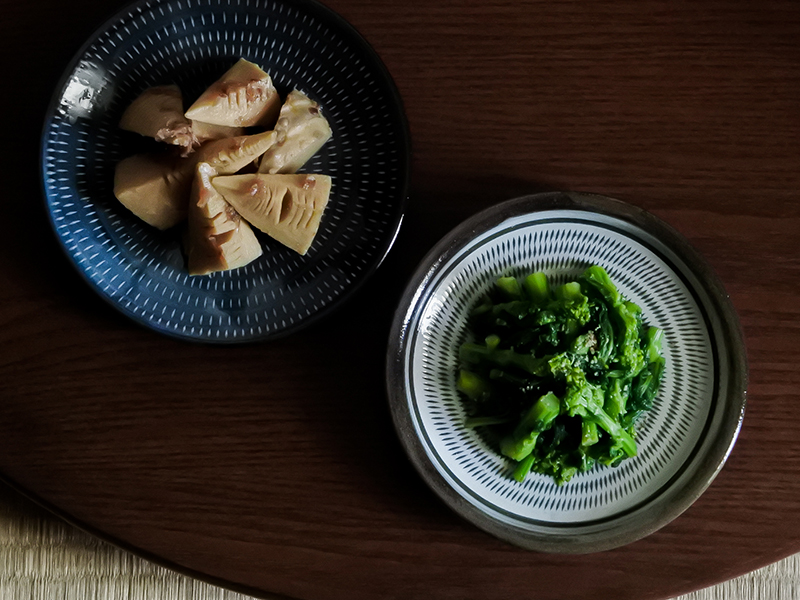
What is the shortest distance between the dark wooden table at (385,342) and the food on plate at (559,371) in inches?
Answer: 9.3

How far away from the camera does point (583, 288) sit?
5.42 feet

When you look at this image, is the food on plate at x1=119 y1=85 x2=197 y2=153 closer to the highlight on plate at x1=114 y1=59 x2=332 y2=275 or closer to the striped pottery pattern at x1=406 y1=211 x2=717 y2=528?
the highlight on plate at x1=114 y1=59 x2=332 y2=275

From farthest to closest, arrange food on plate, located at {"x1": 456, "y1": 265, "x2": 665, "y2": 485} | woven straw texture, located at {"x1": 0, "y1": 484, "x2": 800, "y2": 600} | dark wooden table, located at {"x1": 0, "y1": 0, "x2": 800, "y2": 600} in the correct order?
woven straw texture, located at {"x1": 0, "y1": 484, "x2": 800, "y2": 600}
dark wooden table, located at {"x1": 0, "y1": 0, "x2": 800, "y2": 600}
food on plate, located at {"x1": 456, "y1": 265, "x2": 665, "y2": 485}

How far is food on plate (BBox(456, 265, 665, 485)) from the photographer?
154 cm

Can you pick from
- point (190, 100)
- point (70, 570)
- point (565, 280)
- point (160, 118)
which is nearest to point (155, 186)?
point (160, 118)

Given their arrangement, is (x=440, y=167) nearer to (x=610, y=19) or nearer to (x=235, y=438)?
(x=610, y=19)

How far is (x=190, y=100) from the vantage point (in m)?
1.70

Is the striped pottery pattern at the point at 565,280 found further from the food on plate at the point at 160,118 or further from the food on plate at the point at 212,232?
the food on plate at the point at 160,118

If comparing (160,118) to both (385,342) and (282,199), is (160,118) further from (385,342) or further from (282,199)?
(385,342)

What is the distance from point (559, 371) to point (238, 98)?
3.22 feet

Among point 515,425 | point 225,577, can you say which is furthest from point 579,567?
point 225,577

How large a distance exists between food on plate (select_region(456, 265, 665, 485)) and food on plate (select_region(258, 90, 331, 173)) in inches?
22.8

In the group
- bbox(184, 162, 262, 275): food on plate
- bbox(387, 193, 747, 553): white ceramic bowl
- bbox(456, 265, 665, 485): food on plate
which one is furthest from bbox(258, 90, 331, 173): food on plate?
bbox(456, 265, 665, 485): food on plate

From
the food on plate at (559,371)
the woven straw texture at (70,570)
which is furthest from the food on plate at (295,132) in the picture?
the woven straw texture at (70,570)
